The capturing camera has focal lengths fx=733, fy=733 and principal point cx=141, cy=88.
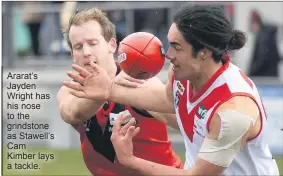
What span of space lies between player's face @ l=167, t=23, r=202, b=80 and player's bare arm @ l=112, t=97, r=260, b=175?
1.21 ft

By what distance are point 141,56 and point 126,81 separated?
0.84 ft

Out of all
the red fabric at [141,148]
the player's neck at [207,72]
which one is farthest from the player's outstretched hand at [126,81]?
the player's neck at [207,72]

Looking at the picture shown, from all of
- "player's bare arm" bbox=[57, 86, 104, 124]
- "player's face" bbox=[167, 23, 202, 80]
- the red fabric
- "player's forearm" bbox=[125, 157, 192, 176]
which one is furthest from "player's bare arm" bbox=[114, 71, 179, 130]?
"player's forearm" bbox=[125, 157, 192, 176]

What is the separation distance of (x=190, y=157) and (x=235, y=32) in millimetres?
1023

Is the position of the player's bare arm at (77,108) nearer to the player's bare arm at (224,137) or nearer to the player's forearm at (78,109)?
the player's forearm at (78,109)

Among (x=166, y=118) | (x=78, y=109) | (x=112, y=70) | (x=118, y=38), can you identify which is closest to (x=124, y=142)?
(x=78, y=109)

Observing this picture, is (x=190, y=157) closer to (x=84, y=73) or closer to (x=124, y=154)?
(x=124, y=154)

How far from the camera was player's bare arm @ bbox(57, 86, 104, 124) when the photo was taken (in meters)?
5.85

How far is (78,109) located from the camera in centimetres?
596

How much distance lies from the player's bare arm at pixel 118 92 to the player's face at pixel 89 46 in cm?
57

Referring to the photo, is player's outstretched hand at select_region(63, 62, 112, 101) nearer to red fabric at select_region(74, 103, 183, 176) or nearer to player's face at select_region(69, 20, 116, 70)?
player's face at select_region(69, 20, 116, 70)

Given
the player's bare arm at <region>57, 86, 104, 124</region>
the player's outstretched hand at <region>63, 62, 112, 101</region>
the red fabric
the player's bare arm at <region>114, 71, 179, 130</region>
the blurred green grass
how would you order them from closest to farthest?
1. the player's outstretched hand at <region>63, 62, 112, 101</region>
2. the player's bare arm at <region>114, 71, 179, 130</region>
3. the player's bare arm at <region>57, 86, 104, 124</region>
4. the red fabric
5. the blurred green grass

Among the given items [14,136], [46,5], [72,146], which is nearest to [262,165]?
[14,136]

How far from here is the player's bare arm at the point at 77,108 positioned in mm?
5847
